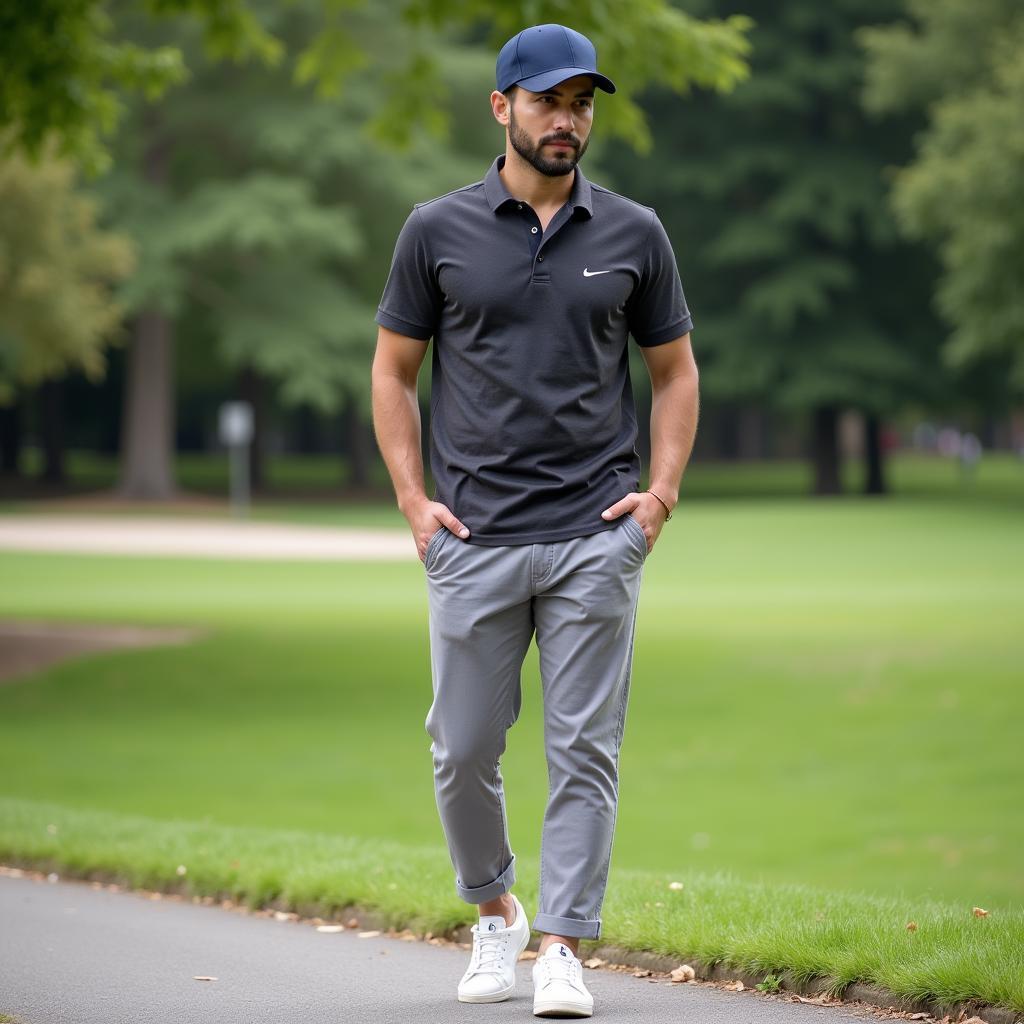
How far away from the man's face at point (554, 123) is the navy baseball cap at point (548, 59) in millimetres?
29

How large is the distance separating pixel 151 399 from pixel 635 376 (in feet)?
48.3

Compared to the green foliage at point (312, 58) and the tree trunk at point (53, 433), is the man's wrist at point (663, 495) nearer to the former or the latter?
the green foliage at point (312, 58)

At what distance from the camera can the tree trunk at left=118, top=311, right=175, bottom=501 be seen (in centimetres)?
4350

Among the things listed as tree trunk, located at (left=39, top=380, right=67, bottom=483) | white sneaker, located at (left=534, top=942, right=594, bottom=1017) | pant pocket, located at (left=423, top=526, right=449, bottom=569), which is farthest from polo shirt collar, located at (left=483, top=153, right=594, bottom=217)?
tree trunk, located at (left=39, top=380, right=67, bottom=483)

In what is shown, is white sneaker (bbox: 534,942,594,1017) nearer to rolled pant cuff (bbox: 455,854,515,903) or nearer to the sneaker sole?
the sneaker sole

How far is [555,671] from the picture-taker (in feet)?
15.6

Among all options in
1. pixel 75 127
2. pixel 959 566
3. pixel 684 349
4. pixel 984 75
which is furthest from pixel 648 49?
pixel 984 75

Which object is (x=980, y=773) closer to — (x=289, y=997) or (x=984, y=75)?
(x=289, y=997)

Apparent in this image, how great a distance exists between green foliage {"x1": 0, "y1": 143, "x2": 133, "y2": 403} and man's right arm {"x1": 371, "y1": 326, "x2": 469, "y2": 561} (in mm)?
30140

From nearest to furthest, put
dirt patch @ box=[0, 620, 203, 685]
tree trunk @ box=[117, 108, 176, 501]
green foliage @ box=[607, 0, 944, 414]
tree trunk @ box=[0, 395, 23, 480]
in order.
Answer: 1. dirt patch @ box=[0, 620, 203, 685]
2. tree trunk @ box=[117, 108, 176, 501]
3. green foliage @ box=[607, 0, 944, 414]
4. tree trunk @ box=[0, 395, 23, 480]

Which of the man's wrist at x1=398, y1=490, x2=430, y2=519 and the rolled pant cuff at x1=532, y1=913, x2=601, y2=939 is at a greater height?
the man's wrist at x1=398, y1=490, x2=430, y2=519

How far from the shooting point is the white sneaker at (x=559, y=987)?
4.58 metres

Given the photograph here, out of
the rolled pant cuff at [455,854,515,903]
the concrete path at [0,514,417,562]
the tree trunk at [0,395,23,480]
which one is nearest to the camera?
the rolled pant cuff at [455,854,515,903]

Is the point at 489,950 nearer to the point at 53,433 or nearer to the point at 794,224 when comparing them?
the point at 794,224
